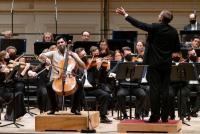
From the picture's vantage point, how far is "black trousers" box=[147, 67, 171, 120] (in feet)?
27.2

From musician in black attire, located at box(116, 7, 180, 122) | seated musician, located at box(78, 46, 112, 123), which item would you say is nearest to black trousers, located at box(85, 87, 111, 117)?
seated musician, located at box(78, 46, 112, 123)

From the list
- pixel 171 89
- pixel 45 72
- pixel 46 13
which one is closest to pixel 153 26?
pixel 171 89

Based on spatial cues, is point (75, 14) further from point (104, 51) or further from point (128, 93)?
point (128, 93)

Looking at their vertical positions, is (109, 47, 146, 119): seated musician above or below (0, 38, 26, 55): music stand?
below

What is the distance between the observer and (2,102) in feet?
33.4

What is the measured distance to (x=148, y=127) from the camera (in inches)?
329

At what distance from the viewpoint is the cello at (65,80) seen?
870 cm

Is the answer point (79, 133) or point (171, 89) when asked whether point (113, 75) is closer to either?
point (171, 89)

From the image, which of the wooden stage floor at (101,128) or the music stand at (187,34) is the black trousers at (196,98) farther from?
the music stand at (187,34)

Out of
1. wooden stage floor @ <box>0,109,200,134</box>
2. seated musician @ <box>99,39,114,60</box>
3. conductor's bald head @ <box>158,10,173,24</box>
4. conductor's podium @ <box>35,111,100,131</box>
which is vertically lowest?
wooden stage floor @ <box>0,109,200,134</box>

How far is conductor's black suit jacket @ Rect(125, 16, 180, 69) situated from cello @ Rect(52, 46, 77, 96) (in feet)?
4.27

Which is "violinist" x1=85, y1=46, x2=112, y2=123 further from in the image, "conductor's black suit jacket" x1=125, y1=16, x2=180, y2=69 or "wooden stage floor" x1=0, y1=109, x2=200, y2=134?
"conductor's black suit jacket" x1=125, y1=16, x2=180, y2=69

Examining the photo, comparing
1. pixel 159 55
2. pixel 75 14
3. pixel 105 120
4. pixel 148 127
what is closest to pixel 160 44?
pixel 159 55

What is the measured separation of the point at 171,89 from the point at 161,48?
2.35 meters
